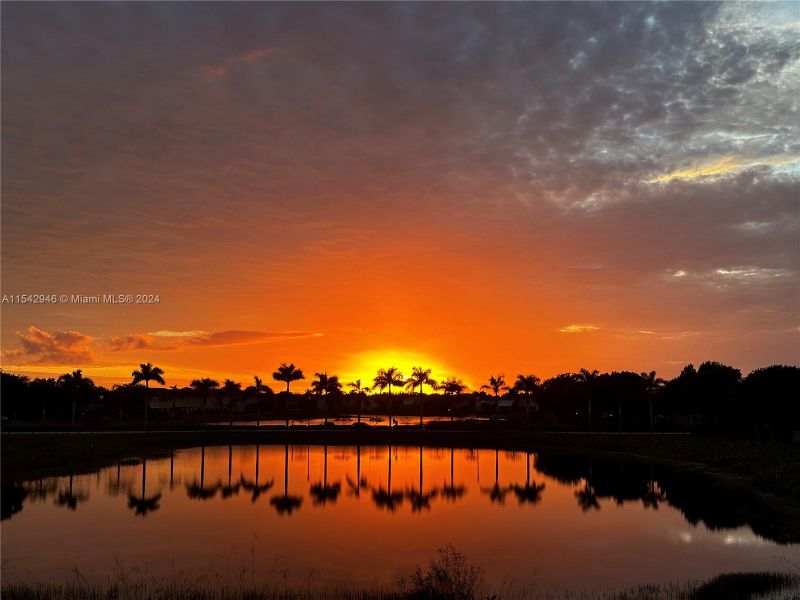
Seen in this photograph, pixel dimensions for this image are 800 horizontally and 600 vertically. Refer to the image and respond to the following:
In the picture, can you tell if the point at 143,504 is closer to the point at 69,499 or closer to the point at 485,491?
the point at 69,499

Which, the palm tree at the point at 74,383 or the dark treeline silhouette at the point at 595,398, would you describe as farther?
the palm tree at the point at 74,383

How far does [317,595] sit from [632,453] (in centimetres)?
5543

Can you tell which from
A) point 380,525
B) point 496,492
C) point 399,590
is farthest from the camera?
point 496,492

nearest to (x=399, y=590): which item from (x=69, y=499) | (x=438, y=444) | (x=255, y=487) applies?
(x=69, y=499)

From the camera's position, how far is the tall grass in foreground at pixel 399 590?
67.7 feet

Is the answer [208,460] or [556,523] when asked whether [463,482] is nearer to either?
[556,523]

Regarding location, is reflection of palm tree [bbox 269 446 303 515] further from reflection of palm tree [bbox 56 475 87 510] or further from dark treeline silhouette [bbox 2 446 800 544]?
reflection of palm tree [bbox 56 475 87 510]

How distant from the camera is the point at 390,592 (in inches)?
856

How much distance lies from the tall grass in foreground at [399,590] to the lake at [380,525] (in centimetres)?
98

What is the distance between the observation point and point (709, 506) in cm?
3916

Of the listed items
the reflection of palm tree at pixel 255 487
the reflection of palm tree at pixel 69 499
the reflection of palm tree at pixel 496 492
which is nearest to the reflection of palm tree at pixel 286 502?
the reflection of palm tree at pixel 255 487

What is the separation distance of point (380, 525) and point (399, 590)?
12554 millimetres

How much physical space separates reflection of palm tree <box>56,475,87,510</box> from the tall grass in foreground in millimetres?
14620

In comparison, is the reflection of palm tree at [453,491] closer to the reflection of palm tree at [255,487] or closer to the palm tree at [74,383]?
the reflection of palm tree at [255,487]
